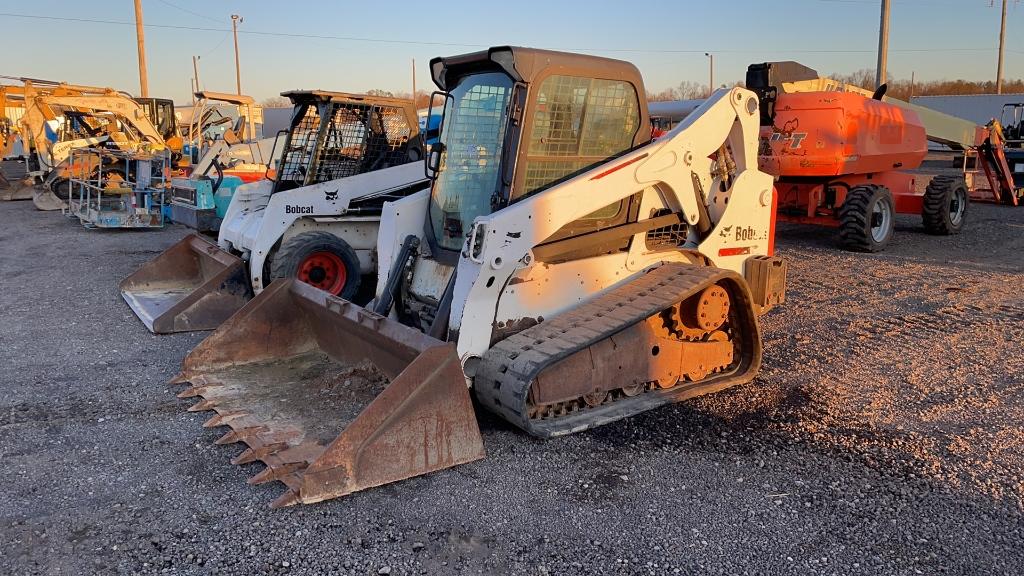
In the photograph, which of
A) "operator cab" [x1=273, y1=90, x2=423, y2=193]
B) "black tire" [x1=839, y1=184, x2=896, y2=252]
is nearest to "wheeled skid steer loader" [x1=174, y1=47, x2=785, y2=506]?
"operator cab" [x1=273, y1=90, x2=423, y2=193]

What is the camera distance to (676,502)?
3852 mm

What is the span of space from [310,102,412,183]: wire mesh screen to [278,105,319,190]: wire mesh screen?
0.15m

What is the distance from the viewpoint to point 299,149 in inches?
326

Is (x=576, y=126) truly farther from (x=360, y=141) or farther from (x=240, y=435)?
(x=360, y=141)

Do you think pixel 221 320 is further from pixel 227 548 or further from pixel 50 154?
pixel 50 154

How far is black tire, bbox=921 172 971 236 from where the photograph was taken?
40.9 feet

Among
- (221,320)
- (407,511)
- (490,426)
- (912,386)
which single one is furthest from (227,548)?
(912,386)

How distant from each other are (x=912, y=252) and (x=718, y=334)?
7.23 meters

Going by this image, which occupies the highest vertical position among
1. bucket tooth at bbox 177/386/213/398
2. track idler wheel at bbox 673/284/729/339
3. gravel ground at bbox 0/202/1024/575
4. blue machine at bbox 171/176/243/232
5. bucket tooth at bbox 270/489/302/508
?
blue machine at bbox 171/176/243/232

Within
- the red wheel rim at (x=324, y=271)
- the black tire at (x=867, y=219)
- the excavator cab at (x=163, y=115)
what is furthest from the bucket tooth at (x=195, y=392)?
the excavator cab at (x=163, y=115)

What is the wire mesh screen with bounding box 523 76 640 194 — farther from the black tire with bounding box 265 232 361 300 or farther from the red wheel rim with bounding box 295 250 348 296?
the red wheel rim with bounding box 295 250 348 296

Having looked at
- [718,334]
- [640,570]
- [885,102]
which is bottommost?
[640,570]

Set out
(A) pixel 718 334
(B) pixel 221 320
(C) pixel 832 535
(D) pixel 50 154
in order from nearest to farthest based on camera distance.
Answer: (C) pixel 832 535, (A) pixel 718 334, (B) pixel 221 320, (D) pixel 50 154

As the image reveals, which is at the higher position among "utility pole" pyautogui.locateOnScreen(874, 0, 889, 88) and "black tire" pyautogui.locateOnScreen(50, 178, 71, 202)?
"utility pole" pyautogui.locateOnScreen(874, 0, 889, 88)
